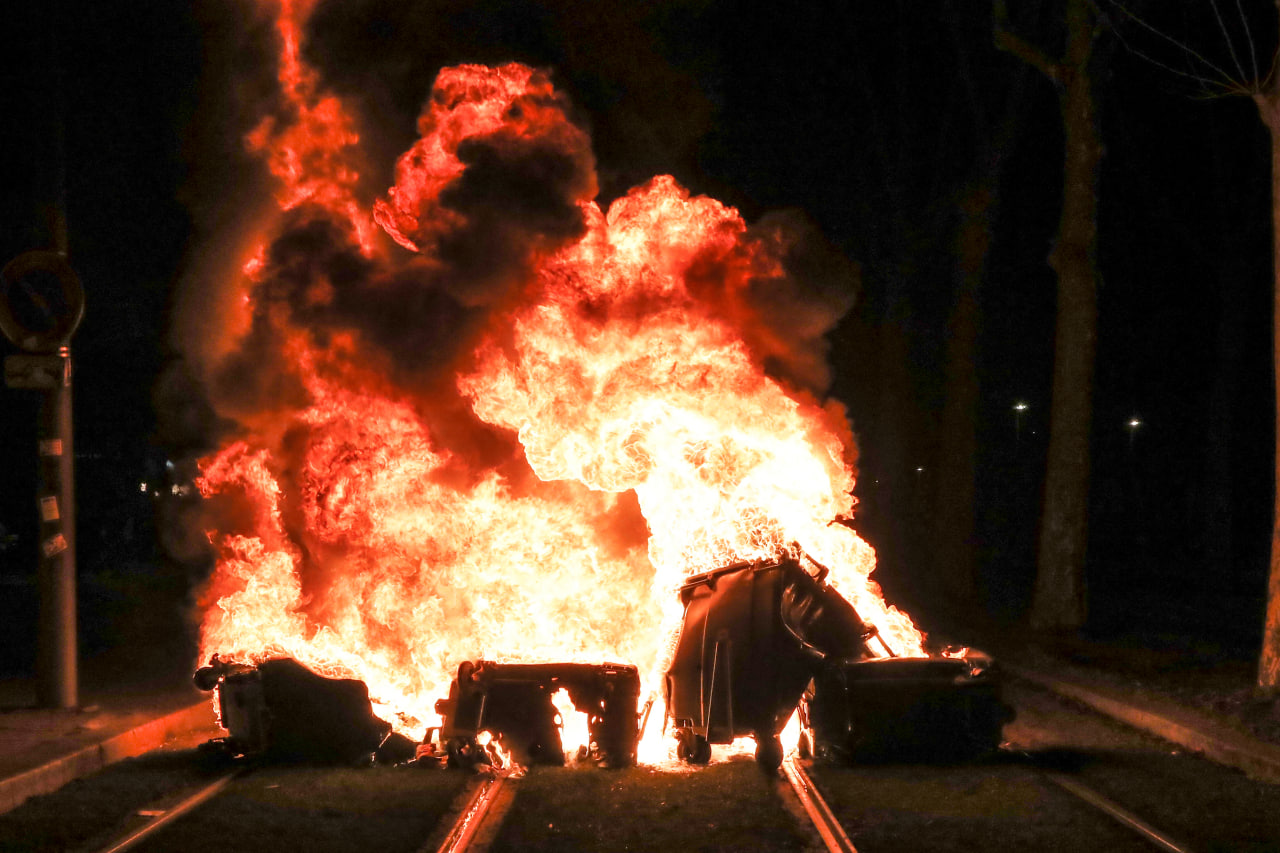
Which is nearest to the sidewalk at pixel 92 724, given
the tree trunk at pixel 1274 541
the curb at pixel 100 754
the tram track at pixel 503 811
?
the curb at pixel 100 754

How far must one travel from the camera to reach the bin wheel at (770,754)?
898 cm

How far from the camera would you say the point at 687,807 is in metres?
7.88

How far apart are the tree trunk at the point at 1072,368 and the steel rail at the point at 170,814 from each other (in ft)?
40.0

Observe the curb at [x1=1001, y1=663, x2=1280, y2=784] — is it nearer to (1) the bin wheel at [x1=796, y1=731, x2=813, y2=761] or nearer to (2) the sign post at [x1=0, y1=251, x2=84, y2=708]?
(1) the bin wheel at [x1=796, y1=731, x2=813, y2=761]

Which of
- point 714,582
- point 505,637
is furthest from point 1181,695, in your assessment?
point 505,637

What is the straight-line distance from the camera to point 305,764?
9469mm

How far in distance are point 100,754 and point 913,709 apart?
5.96m

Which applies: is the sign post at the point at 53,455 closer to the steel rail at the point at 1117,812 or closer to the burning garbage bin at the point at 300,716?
the burning garbage bin at the point at 300,716

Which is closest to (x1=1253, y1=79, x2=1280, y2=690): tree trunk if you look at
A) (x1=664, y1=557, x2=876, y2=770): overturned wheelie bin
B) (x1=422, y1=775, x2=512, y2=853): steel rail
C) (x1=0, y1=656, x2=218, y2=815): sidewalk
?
(x1=664, y1=557, x2=876, y2=770): overturned wheelie bin

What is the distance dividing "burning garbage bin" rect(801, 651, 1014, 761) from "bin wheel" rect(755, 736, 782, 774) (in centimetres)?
47

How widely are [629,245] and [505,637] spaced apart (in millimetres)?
4099

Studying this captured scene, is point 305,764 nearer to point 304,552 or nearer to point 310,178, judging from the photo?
point 304,552

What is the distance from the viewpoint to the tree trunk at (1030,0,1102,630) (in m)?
17.6

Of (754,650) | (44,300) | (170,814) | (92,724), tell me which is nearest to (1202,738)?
(754,650)
